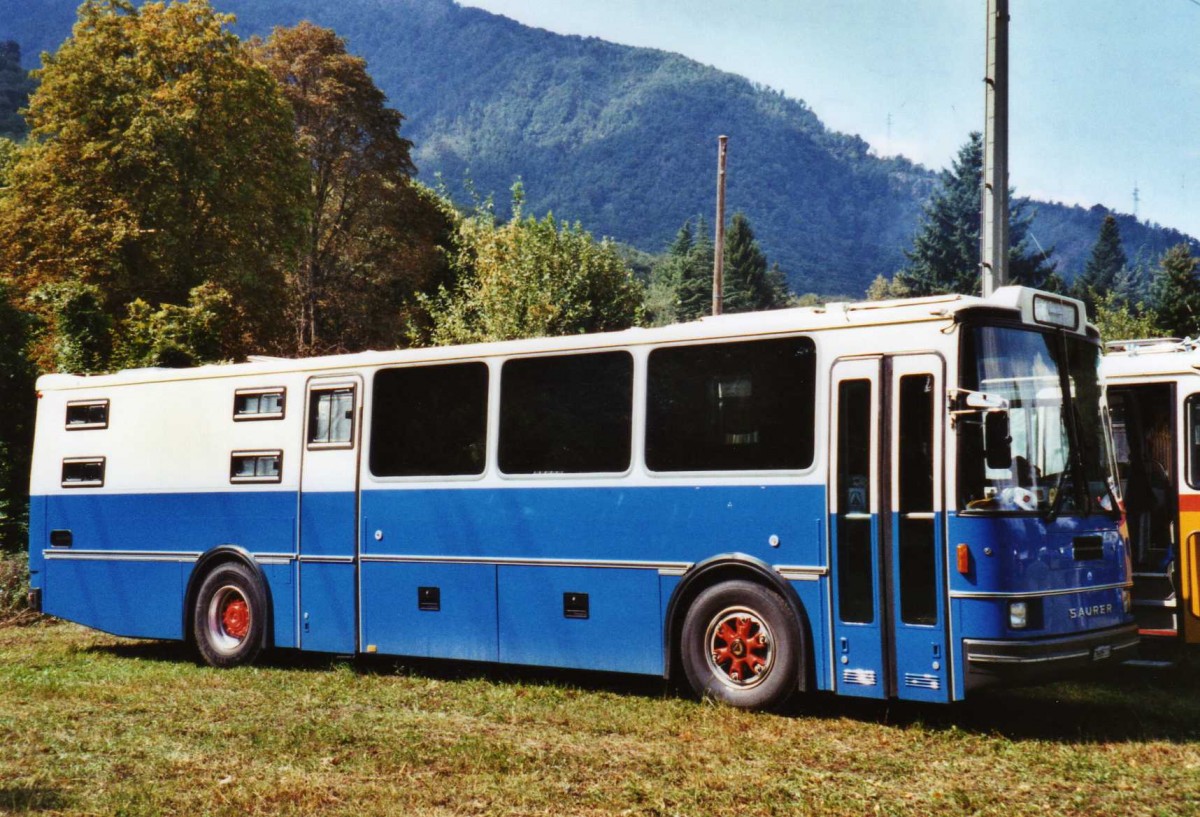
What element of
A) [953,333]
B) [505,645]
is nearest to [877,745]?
[953,333]

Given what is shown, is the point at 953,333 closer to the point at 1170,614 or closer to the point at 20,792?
the point at 1170,614

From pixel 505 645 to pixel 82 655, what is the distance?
6029 millimetres

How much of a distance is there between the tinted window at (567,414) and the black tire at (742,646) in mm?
1431

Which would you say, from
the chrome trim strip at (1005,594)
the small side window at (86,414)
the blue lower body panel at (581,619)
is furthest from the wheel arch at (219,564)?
the chrome trim strip at (1005,594)

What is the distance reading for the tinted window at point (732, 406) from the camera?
31.9 ft

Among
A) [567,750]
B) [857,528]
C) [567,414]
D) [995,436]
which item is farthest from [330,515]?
[995,436]

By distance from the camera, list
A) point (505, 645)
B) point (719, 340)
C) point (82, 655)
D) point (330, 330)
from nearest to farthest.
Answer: point (719, 340)
point (505, 645)
point (82, 655)
point (330, 330)

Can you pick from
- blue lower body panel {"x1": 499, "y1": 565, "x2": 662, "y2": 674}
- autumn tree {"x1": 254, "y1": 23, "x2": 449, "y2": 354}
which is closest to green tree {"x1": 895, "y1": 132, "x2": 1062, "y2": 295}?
autumn tree {"x1": 254, "y1": 23, "x2": 449, "y2": 354}

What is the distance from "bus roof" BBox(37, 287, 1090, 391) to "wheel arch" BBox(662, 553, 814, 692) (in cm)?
175

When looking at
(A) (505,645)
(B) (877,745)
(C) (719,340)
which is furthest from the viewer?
(A) (505,645)

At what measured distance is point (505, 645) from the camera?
1137 centimetres

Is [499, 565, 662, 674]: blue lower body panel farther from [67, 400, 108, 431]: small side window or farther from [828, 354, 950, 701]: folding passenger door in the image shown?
[67, 400, 108, 431]: small side window

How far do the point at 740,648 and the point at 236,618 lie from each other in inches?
237

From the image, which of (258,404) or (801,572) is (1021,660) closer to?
(801,572)
